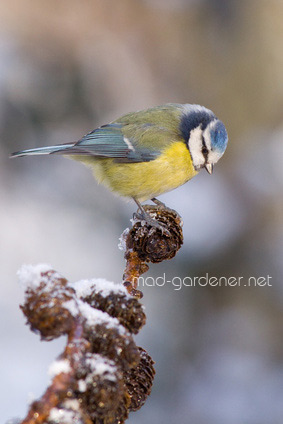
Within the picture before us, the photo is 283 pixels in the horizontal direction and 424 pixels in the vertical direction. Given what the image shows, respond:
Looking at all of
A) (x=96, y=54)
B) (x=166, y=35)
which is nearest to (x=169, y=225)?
(x=96, y=54)

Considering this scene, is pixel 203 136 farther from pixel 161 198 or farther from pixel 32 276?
pixel 32 276

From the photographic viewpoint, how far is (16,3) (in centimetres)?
339

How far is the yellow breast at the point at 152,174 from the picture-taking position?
6.75 feet

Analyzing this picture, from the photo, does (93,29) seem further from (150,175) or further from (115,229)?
(150,175)

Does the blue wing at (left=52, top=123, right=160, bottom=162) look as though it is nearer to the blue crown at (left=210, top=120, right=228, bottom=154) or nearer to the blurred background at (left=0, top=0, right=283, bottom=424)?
the blue crown at (left=210, top=120, right=228, bottom=154)

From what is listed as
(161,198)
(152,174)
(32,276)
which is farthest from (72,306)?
(161,198)

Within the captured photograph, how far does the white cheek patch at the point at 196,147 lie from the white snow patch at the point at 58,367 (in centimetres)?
166

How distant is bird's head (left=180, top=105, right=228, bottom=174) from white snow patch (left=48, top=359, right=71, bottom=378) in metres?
1.61

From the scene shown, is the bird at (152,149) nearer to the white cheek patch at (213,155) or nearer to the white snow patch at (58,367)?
the white cheek patch at (213,155)

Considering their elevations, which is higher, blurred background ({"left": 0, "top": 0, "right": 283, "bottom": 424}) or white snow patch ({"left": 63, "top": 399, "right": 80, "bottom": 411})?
blurred background ({"left": 0, "top": 0, "right": 283, "bottom": 424})

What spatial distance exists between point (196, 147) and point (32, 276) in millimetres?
1609

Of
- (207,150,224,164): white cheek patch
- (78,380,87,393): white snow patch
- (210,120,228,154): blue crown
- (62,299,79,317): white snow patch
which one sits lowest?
(78,380,87,393): white snow patch

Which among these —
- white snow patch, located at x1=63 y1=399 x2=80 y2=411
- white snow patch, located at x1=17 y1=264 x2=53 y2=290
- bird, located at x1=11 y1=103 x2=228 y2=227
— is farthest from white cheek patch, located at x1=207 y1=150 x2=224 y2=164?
→ white snow patch, located at x1=63 y1=399 x2=80 y2=411

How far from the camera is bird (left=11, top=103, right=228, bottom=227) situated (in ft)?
6.75
